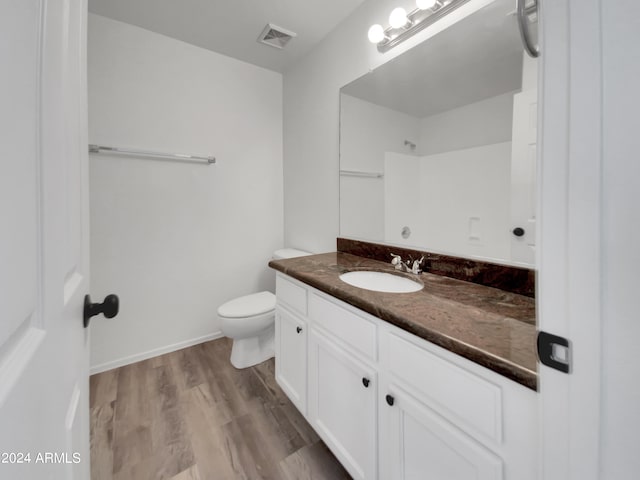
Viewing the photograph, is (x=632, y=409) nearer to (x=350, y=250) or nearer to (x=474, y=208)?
(x=474, y=208)

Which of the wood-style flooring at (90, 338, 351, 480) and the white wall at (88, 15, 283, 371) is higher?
the white wall at (88, 15, 283, 371)

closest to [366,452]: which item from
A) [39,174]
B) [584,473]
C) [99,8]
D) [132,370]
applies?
[584,473]

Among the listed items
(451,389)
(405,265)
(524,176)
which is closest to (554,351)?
(451,389)

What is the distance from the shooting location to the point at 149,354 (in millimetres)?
1979

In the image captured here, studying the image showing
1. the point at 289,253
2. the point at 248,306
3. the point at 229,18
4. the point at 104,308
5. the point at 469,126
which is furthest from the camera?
the point at 289,253

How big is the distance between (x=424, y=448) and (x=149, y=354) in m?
2.04

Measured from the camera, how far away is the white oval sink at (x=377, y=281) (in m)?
1.26

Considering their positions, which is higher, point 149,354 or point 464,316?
point 464,316

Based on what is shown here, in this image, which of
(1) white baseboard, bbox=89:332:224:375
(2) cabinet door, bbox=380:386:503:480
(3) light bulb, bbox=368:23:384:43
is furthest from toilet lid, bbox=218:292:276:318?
(3) light bulb, bbox=368:23:384:43

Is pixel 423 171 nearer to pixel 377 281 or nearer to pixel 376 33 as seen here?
pixel 377 281

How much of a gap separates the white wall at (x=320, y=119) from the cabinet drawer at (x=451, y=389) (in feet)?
3.97

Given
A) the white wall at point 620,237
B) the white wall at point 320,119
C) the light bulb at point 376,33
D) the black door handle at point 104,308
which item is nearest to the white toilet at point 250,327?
the white wall at point 320,119

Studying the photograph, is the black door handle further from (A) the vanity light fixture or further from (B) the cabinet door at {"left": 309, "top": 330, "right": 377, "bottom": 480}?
(A) the vanity light fixture

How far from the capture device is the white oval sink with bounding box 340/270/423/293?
1.26m
